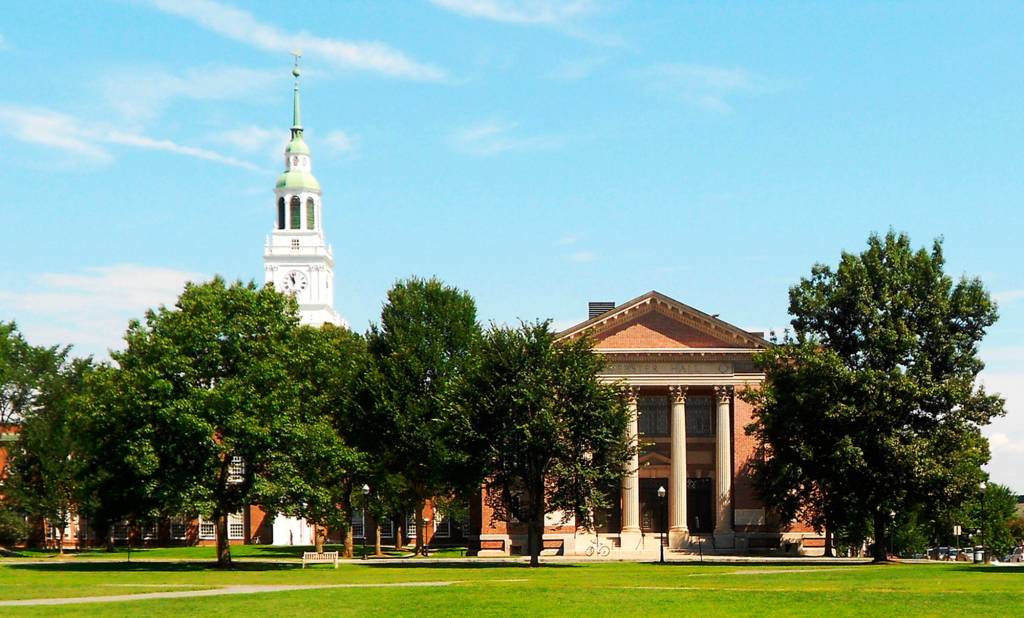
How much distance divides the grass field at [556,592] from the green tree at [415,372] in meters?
18.7

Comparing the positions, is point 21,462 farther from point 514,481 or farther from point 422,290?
point 514,481

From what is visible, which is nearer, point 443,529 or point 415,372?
point 415,372

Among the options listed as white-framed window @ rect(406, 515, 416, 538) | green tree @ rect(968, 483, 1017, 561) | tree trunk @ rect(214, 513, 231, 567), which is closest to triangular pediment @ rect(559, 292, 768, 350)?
tree trunk @ rect(214, 513, 231, 567)

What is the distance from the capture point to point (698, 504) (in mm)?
79750

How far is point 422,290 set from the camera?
73.6 meters

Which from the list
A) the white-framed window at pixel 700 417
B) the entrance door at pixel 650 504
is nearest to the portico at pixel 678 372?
the white-framed window at pixel 700 417

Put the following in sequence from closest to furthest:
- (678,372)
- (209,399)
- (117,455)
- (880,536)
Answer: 1. (209,399)
2. (117,455)
3. (880,536)
4. (678,372)

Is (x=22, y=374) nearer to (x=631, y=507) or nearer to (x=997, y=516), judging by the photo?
(x=631, y=507)

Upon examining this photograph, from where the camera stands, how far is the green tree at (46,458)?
82.5 m

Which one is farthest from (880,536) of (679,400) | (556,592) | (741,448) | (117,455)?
(117,455)

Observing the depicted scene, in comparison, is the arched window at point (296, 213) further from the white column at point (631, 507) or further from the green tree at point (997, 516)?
the white column at point (631, 507)

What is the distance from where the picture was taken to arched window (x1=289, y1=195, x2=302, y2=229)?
512 ft

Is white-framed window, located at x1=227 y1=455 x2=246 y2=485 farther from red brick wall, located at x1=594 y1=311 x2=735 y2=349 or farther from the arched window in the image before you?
the arched window

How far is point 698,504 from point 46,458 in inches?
1513
